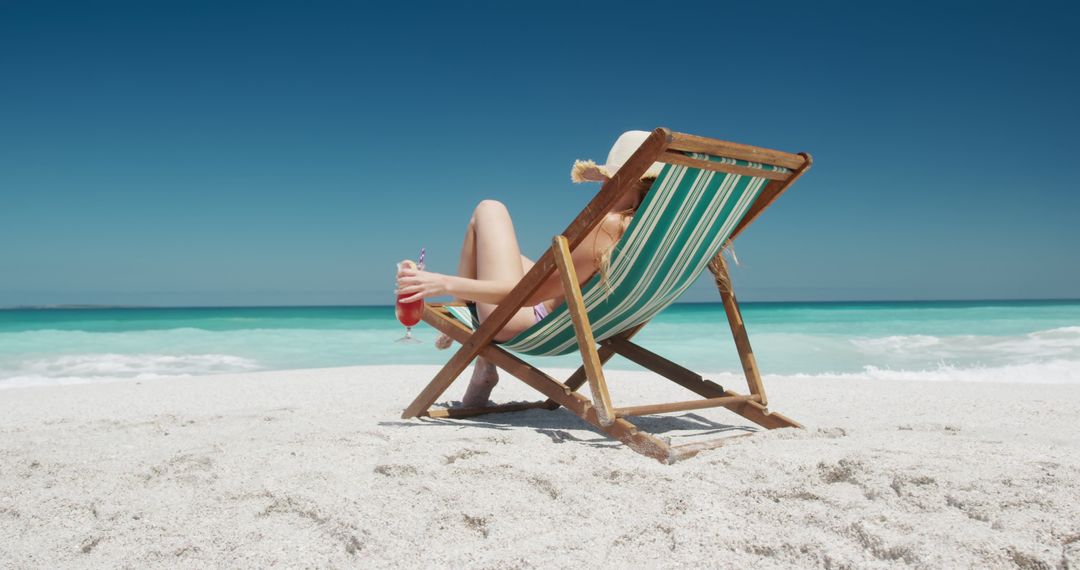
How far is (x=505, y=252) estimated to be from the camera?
9.55 ft

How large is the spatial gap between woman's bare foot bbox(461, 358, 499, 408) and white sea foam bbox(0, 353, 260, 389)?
649 centimetres

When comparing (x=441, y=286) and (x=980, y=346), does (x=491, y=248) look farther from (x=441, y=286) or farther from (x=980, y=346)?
(x=980, y=346)

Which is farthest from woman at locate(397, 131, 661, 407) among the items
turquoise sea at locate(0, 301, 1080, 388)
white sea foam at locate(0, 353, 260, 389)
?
white sea foam at locate(0, 353, 260, 389)

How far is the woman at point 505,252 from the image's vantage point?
8.64ft

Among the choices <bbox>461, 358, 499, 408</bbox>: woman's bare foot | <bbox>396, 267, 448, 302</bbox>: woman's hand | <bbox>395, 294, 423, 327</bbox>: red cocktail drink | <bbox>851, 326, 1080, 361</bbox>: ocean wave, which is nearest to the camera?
<bbox>396, 267, 448, 302</bbox>: woman's hand

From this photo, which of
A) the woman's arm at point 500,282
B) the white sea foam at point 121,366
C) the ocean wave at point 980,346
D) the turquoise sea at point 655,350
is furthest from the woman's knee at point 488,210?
the ocean wave at point 980,346

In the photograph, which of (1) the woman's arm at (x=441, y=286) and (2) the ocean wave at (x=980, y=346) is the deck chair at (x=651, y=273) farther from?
(2) the ocean wave at (x=980, y=346)

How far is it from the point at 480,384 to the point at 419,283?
115 cm

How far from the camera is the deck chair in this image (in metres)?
2.34

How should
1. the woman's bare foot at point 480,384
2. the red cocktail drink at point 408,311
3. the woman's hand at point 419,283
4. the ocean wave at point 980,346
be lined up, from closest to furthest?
the woman's hand at point 419,283, the red cocktail drink at point 408,311, the woman's bare foot at point 480,384, the ocean wave at point 980,346

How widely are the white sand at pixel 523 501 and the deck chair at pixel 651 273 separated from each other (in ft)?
0.71

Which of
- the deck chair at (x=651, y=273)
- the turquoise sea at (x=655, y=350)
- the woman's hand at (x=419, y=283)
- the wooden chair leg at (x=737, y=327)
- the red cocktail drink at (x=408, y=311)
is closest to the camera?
the deck chair at (x=651, y=273)

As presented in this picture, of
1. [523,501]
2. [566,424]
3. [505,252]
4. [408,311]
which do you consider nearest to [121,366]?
[566,424]

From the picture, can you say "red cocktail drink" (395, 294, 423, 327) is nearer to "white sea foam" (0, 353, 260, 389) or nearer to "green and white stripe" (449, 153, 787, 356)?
"green and white stripe" (449, 153, 787, 356)
